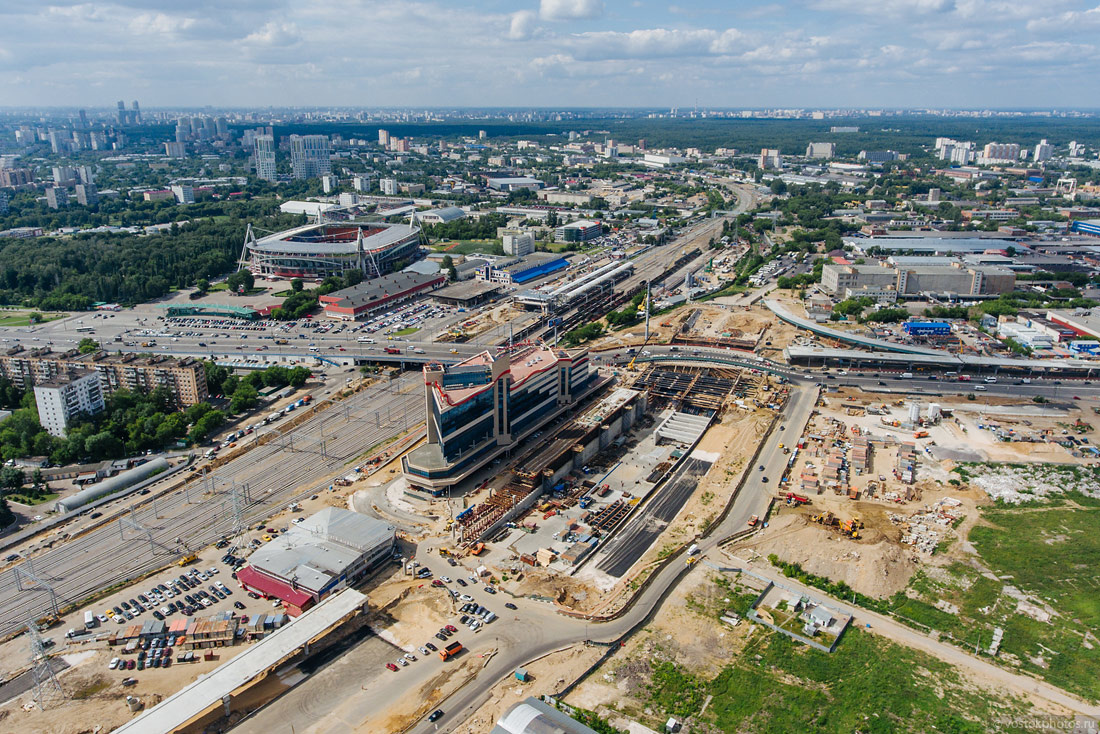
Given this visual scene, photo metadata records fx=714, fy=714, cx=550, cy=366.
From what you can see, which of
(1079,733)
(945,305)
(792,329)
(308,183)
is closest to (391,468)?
(1079,733)

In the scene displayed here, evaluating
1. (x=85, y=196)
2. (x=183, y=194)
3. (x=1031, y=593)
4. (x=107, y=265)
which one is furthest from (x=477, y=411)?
(x=85, y=196)

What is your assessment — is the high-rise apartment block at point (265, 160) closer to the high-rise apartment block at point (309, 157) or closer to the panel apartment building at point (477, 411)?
the high-rise apartment block at point (309, 157)

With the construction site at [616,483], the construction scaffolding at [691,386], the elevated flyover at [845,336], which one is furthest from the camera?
the elevated flyover at [845,336]

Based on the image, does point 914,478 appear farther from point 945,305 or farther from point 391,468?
point 945,305

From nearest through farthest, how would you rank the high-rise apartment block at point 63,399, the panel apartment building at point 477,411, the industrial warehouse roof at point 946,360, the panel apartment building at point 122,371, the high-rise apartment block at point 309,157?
the panel apartment building at point 477,411, the high-rise apartment block at point 63,399, the panel apartment building at point 122,371, the industrial warehouse roof at point 946,360, the high-rise apartment block at point 309,157

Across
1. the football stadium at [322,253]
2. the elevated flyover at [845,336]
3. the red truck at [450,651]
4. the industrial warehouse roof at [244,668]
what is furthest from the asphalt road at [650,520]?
the football stadium at [322,253]

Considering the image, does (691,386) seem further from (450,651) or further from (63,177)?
(63,177)

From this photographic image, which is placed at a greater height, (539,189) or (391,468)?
(539,189)
